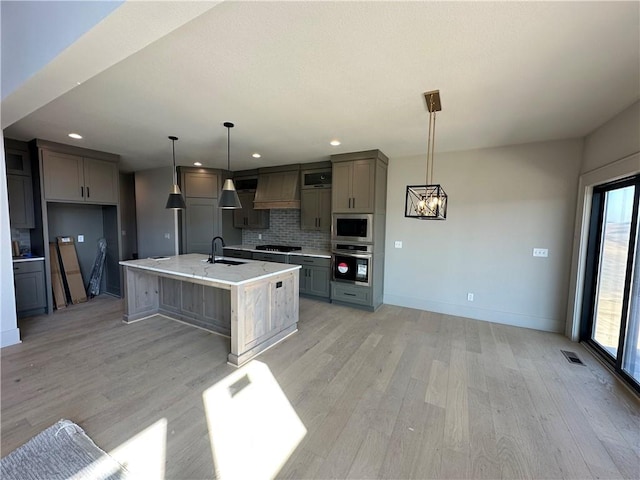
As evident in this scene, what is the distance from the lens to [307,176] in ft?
16.7

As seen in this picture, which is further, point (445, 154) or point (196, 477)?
point (445, 154)

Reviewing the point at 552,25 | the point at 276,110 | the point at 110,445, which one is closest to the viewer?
the point at 552,25

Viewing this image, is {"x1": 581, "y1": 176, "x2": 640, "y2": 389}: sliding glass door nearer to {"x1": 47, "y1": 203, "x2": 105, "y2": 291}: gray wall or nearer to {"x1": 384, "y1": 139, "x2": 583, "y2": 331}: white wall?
{"x1": 384, "y1": 139, "x2": 583, "y2": 331}: white wall

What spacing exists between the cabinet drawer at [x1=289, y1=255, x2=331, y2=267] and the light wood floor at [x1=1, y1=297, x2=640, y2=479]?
57.8 inches

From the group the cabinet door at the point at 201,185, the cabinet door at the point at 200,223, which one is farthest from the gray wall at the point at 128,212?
the cabinet door at the point at 201,185

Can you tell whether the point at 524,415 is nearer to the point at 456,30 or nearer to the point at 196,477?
the point at 196,477

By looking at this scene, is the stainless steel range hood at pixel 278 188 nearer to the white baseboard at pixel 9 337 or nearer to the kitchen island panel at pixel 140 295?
the kitchen island panel at pixel 140 295

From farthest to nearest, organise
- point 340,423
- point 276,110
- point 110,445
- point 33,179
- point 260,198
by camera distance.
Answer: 1. point 260,198
2. point 33,179
3. point 276,110
4. point 340,423
5. point 110,445

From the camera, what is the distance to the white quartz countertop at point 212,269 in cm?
271

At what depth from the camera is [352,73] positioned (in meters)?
1.98

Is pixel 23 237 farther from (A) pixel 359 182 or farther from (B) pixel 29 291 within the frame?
(A) pixel 359 182

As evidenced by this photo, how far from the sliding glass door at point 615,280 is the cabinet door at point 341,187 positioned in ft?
10.3

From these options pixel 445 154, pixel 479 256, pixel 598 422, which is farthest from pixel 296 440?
pixel 445 154

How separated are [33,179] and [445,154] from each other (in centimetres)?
632
